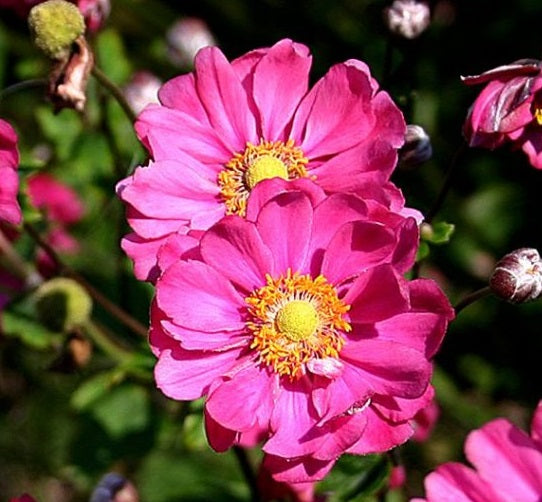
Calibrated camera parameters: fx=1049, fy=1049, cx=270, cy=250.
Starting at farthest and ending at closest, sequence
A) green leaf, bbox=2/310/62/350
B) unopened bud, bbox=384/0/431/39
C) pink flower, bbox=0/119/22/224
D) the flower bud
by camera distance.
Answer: green leaf, bbox=2/310/62/350
the flower bud
unopened bud, bbox=384/0/431/39
pink flower, bbox=0/119/22/224

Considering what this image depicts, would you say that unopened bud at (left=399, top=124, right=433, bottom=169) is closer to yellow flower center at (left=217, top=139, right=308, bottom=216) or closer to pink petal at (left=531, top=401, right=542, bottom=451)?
yellow flower center at (left=217, top=139, right=308, bottom=216)

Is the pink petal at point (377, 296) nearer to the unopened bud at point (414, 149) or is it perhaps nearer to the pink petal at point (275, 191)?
the pink petal at point (275, 191)

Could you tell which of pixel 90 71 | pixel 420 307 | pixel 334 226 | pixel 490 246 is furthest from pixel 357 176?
pixel 490 246

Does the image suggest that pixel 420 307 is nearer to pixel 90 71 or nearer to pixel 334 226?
pixel 334 226

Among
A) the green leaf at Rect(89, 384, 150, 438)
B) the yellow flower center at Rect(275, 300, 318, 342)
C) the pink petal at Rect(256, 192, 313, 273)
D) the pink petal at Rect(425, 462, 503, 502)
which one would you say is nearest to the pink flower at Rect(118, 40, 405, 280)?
the pink petal at Rect(256, 192, 313, 273)

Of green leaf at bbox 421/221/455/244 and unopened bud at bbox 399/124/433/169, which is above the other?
unopened bud at bbox 399/124/433/169

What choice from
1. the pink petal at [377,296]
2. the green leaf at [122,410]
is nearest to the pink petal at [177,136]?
the pink petal at [377,296]
